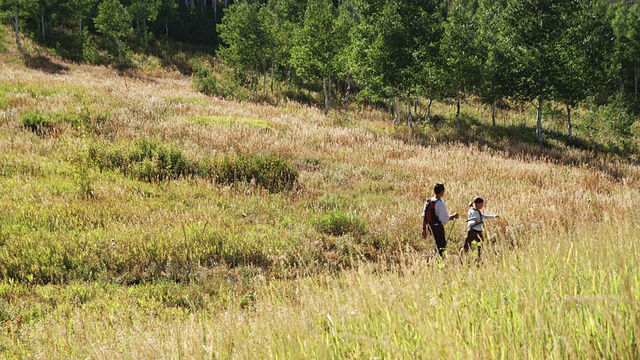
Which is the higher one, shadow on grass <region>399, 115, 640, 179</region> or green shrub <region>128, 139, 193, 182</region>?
green shrub <region>128, 139, 193, 182</region>

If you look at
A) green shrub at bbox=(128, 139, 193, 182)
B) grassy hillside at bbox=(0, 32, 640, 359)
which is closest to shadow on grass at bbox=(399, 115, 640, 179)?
grassy hillside at bbox=(0, 32, 640, 359)

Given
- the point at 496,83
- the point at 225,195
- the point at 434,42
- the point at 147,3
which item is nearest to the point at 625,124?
the point at 496,83

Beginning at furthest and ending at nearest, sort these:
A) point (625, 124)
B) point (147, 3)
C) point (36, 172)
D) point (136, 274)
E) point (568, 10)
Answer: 1. point (147, 3)
2. point (625, 124)
3. point (568, 10)
4. point (36, 172)
5. point (136, 274)

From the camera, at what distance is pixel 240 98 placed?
29.5 meters

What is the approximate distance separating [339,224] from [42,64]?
1441 inches

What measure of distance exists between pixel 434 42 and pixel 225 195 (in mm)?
21091

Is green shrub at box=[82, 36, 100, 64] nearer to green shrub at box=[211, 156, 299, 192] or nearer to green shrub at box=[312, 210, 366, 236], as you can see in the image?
green shrub at box=[211, 156, 299, 192]

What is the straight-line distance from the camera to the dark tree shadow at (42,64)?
31.4 m

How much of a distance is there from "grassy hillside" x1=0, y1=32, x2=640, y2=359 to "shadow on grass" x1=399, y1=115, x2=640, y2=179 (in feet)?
14.8

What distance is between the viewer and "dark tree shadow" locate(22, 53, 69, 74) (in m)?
31.4

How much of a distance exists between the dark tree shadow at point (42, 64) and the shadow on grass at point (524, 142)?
2883cm

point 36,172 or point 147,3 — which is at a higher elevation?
point 147,3

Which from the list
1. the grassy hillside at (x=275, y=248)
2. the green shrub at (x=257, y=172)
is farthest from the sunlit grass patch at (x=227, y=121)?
the green shrub at (x=257, y=172)

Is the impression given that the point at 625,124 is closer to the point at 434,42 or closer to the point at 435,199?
the point at 434,42
